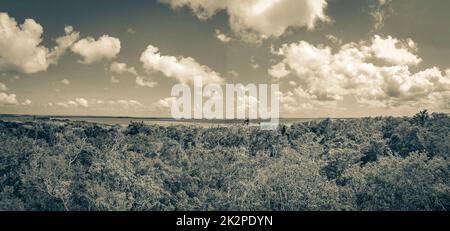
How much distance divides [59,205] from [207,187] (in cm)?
784

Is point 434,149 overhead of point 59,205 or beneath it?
overhead

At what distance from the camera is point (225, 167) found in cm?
2533

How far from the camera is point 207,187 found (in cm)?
2459

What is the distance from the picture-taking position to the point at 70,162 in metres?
24.2

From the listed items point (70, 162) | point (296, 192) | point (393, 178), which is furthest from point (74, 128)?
point (393, 178)

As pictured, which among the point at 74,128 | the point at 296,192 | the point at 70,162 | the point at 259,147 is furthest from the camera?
the point at 74,128

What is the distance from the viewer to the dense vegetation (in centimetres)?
2038

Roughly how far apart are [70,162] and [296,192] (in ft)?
41.3

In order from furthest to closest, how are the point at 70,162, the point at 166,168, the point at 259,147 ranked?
the point at 259,147, the point at 166,168, the point at 70,162

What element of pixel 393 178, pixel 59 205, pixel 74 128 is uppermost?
pixel 74 128

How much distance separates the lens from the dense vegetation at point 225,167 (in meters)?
20.4
